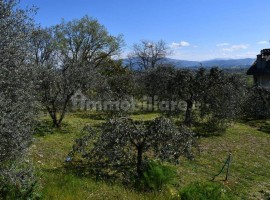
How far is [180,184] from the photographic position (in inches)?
352

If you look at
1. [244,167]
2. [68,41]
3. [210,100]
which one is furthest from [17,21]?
[68,41]

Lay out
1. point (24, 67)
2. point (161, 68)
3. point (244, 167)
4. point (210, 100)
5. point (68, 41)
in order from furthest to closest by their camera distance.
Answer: point (68, 41)
point (161, 68)
point (210, 100)
point (244, 167)
point (24, 67)

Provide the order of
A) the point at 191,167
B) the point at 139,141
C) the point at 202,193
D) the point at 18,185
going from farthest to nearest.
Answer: the point at 191,167
the point at 139,141
the point at 202,193
the point at 18,185

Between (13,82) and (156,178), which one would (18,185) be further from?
(156,178)

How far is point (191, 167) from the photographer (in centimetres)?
1098

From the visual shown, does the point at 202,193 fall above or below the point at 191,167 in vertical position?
above

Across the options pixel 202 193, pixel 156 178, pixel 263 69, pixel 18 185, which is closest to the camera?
pixel 18 185

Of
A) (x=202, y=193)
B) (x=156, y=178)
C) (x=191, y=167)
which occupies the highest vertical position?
(x=202, y=193)

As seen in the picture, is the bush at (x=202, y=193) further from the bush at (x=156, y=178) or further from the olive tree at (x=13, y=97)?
the olive tree at (x=13, y=97)

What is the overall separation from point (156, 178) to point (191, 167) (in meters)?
3.64

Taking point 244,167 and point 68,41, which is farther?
point 68,41

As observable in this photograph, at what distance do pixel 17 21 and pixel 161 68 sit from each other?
2121cm

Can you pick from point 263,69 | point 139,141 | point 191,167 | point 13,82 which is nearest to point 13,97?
point 13,82

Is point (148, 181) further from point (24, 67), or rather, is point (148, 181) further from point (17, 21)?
point (17, 21)
